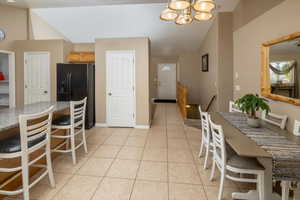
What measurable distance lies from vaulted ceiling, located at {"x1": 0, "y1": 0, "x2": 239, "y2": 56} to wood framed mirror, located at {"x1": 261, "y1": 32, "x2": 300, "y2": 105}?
194 cm

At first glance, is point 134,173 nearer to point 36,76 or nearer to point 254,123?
point 254,123

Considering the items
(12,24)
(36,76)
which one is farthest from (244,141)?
(12,24)

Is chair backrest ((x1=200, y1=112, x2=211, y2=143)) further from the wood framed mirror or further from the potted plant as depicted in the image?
the wood framed mirror

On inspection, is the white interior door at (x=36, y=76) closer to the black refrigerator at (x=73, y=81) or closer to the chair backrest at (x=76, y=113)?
the black refrigerator at (x=73, y=81)

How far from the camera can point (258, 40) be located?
2.79 meters

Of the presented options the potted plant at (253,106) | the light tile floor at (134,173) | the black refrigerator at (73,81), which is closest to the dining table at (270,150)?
the potted plant at (253,106)

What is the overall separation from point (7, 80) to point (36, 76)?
3.38ft

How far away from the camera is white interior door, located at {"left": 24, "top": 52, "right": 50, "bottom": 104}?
186 inches

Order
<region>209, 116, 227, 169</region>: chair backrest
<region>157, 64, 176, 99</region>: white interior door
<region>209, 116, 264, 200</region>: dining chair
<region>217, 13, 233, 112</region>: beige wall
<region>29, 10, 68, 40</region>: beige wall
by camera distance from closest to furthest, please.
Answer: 1. <region>209, 116, 264, 200</region>: dining chair
2. <region>209, 116, 227, 169</region>: chair backrest
3. <region>217, 13, 233, 112</region>: beige wall
4. <region>29, 10, 68, 40</region>: beige wall
5. <region>157, 64, 176, 99</region>: white interior door

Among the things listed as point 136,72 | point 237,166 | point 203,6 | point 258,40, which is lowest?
point 237,166

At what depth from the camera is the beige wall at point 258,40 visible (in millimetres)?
2035

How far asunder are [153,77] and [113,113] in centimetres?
490

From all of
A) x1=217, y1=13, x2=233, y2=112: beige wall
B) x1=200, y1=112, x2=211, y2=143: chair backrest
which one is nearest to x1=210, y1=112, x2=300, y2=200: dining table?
x1=200, y1=112, x2=211, y2=143: chair backrest

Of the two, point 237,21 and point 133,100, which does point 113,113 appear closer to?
point 133,100
